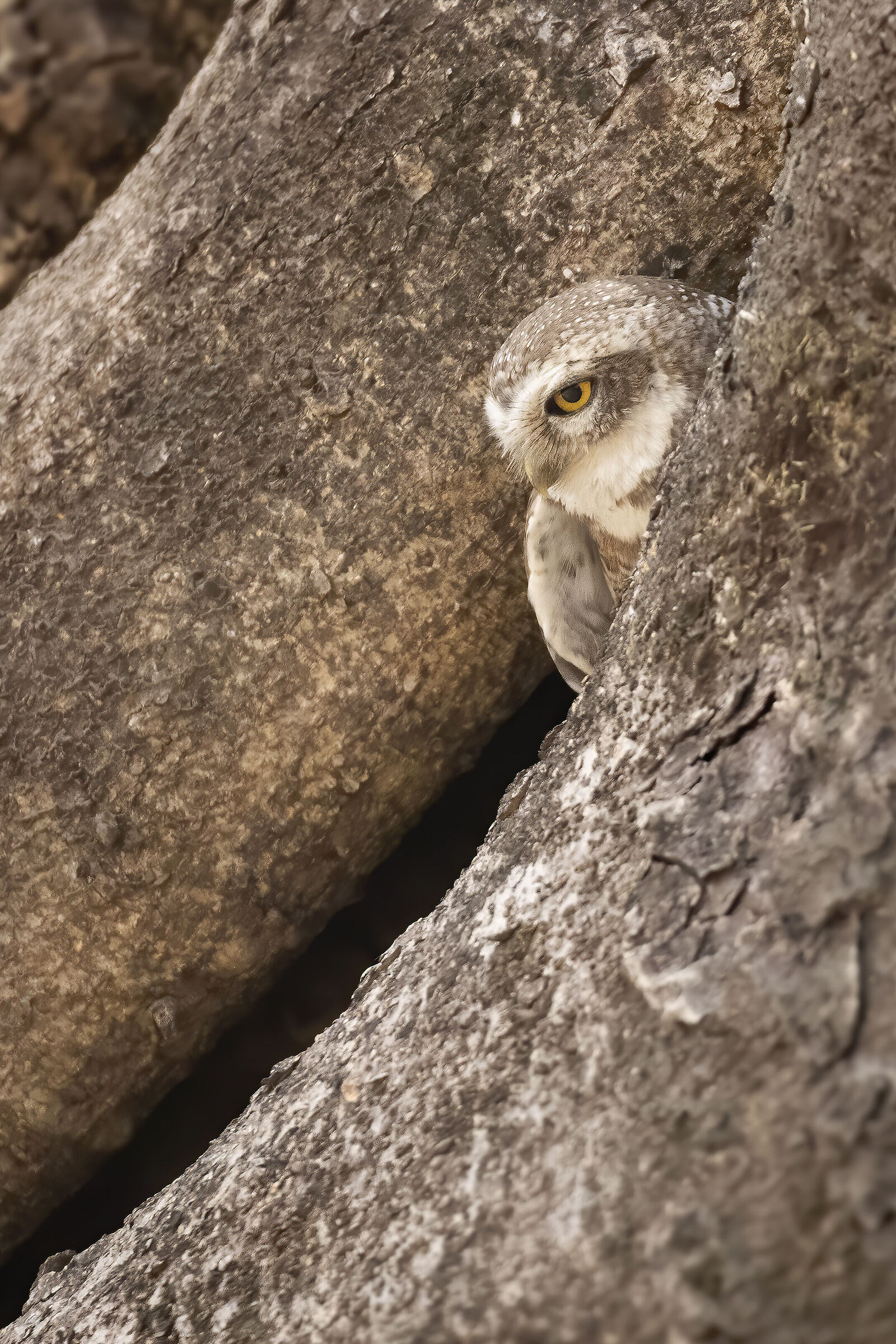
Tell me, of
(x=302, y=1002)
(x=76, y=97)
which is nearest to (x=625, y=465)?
(x=302, y=1002)

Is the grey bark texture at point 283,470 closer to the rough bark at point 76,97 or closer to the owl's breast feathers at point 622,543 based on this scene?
the owl's breast feathers at point 622,543

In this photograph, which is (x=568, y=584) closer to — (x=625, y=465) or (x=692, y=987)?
(x=625, y=465)

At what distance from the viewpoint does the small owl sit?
3.90 ft

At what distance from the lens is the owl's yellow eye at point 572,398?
124 centimetres

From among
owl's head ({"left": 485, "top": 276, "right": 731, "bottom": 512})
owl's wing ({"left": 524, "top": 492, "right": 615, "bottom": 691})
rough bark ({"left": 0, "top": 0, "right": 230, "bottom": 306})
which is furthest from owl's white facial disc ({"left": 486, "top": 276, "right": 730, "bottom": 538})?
rough bark ({"left": 0, "top": 0, "right": 230, "bottom": 306})

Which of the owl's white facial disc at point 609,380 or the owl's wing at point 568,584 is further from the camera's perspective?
the owl's wing at point 568,584

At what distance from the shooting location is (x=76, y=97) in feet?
7.13

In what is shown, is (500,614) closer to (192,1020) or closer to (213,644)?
(213,644)

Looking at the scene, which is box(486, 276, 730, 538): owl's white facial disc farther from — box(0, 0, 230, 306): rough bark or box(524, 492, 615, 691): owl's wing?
box(0, 0, 230, 306): rough bark

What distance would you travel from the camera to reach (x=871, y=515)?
0.76 m

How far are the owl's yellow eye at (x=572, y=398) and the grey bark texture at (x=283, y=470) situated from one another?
27cm

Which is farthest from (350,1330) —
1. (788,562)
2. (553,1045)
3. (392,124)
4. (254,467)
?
(392,124)

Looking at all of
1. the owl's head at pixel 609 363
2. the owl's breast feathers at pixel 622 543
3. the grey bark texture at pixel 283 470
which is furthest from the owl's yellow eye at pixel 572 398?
the grey bark texture at pixel 283 470

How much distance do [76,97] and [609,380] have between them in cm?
175
